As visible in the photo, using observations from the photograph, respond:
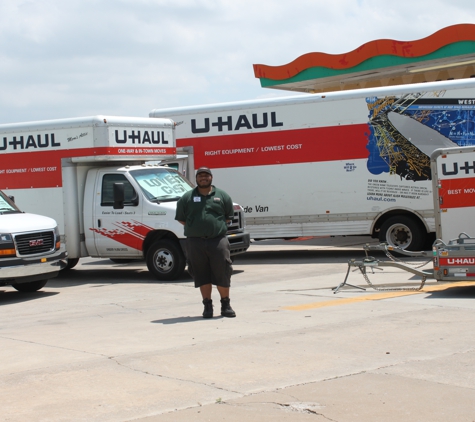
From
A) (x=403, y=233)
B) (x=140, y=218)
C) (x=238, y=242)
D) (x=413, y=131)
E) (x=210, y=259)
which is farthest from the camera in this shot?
(x=403, y=233)

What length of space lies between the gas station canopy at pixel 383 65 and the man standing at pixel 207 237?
16.0 metres

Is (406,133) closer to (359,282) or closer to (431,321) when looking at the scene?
(359,282)

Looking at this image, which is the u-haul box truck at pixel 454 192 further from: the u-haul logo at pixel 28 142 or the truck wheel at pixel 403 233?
the u-haul logo at pixel 28 142

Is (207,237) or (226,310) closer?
(207,237)

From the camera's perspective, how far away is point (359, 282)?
1292cm

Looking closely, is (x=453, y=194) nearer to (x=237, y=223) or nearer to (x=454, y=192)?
(x=454, y=192)

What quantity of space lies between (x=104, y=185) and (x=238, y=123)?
12.5ft

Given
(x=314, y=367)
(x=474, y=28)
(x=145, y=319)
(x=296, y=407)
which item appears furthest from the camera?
(x=474, y=28)

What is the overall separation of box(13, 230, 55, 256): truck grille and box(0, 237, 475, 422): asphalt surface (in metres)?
0.81

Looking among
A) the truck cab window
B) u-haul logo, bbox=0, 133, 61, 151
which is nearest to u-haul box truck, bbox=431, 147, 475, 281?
the truck cab window

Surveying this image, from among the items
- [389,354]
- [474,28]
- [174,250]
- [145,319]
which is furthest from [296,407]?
[474,28]

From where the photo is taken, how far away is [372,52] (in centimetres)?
2572

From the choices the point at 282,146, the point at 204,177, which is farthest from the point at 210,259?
the point at 282,146

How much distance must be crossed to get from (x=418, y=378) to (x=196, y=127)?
12155mm
